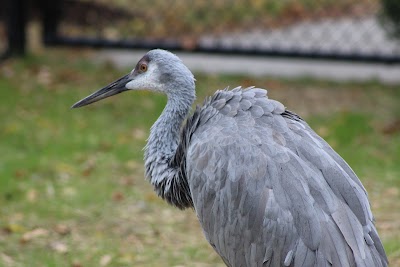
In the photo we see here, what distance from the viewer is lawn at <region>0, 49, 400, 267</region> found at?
17.9ft

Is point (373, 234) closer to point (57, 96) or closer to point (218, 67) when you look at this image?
point (57, 96)

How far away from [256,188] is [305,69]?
557cm

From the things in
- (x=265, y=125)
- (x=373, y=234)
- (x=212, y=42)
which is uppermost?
(x=212, y=42)

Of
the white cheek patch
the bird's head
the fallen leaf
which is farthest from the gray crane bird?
the fallen leaf

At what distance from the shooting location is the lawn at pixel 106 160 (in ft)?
17.9

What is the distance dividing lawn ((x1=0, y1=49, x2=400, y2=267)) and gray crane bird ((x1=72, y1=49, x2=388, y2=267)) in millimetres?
1241

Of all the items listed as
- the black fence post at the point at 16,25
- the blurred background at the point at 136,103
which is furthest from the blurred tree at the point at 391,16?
the black fence post at the point at 16,25

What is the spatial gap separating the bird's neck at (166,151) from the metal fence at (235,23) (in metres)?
5.02

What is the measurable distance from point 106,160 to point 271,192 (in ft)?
10.5

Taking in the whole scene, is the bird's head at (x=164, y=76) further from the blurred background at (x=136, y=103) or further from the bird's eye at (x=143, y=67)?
the blurred background at (x=136, y=103)

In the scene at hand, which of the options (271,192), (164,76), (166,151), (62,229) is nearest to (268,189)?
(271,192)

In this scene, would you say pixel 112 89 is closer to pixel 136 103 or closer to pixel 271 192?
pixel 271 192

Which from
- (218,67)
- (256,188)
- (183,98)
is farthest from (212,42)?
(256,188)

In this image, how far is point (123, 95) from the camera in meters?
8.30
